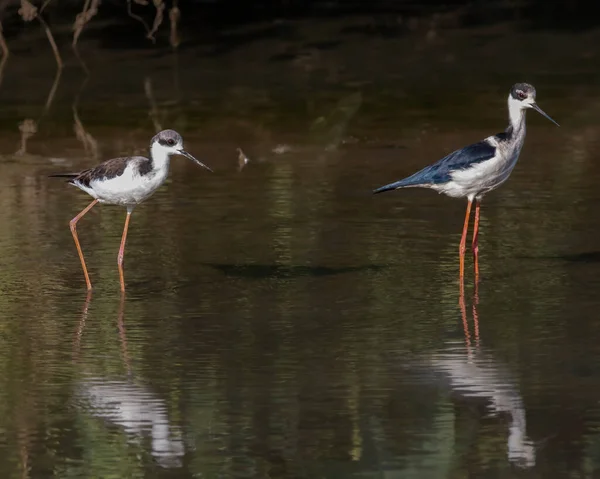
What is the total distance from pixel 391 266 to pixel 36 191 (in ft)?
13.8

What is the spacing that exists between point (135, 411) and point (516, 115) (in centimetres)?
498

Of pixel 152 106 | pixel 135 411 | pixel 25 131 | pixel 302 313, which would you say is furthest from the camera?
pixel 152 106

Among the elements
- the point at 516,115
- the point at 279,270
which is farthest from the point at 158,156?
the point at 516,115

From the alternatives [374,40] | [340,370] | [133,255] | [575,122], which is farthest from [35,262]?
[374,40]

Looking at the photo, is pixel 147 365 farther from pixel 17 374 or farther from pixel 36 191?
pixel 36 191

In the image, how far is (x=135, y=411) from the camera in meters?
8.41

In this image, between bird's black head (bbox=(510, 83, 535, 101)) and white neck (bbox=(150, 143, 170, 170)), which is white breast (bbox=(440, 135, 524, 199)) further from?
white neck (bbox=(150, 143, 170, 170))

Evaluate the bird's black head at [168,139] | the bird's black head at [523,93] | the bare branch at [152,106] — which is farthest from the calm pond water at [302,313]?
the bird's black head at [523,93]

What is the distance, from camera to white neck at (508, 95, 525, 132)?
40.3ft

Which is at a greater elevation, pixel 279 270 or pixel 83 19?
pixel 83 19

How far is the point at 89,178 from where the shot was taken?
1195 cm

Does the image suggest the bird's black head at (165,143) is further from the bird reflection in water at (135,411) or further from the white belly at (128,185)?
the bird reflection in water at (135,411)

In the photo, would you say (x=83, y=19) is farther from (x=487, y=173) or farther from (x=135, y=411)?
(x=135, y=411)

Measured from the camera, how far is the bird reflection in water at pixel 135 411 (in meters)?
7.83
